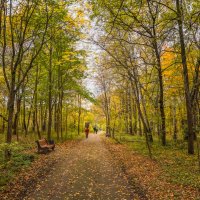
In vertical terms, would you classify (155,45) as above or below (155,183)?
above

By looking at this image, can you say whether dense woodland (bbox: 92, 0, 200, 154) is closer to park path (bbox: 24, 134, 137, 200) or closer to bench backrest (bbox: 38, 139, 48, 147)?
park path (bbox: 24, 134, 137, 200)

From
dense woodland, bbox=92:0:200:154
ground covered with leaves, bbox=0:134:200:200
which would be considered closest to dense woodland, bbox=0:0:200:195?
dense woodland, bbox=92:0:200:154

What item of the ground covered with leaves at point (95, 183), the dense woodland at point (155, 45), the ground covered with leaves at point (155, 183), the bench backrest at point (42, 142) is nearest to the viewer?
the ground covered with leaves at point (155, 183)

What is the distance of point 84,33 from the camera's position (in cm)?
1600

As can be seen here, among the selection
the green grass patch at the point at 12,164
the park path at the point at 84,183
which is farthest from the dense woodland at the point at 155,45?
the green grass patch at the point at 12,164

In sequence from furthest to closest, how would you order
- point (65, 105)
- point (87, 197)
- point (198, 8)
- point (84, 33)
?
1. point (65, 105)
2. point (84, 33)
3. point (198, 8)
4. point (87, 197)

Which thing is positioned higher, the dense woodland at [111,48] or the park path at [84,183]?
the dense woodland at [111,48]

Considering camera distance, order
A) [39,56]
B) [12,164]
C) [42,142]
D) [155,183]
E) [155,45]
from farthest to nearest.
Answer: [39,56] < [155,45] < [42,142] < [12,164] < [155,183]

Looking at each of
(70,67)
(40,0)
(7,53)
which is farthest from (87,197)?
(7,53)

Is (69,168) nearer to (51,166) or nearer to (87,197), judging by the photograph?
(51,166)

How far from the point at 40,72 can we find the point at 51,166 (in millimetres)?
12862

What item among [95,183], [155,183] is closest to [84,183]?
[95,183]

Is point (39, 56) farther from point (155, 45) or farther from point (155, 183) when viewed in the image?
point (155, 183)

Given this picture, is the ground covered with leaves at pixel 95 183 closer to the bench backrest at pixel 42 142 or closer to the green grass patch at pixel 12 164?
the green grass patch at pixel 12 164
